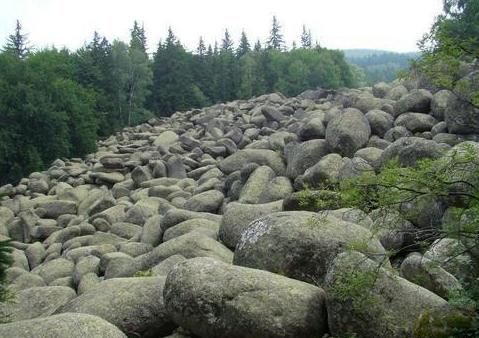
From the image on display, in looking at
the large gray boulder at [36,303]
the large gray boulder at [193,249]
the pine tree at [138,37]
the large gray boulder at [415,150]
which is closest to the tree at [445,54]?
the large gray boulder at [193,249]

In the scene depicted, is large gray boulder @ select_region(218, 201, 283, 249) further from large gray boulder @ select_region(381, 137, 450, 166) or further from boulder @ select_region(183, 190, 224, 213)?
boulder @ select_region(183, 190, 224, 213)

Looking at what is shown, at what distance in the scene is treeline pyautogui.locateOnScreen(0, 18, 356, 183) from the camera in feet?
191

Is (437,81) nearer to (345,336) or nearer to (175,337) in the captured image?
(345,336)

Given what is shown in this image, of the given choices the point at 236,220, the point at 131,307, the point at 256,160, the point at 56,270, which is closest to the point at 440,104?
the point at 256,160

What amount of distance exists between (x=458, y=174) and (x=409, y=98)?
1838 cm

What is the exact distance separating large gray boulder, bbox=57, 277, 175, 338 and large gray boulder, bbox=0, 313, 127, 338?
1.75 m

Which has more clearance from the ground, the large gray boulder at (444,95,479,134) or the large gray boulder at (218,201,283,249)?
the large gray boulder at (444,95,479,134)

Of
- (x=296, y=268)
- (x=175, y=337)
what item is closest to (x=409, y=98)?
(x=296, y=268)

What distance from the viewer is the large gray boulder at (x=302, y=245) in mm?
11016

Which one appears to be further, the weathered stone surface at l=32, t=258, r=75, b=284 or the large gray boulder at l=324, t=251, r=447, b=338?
the weathered stone surface at l=32, t=258, r=75, b=284

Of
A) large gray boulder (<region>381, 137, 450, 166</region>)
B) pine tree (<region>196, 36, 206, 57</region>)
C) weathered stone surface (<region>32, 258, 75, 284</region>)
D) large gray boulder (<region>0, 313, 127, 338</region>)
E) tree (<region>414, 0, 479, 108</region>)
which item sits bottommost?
weathered stone surface (<region>32, 258, 75, 284</region>)

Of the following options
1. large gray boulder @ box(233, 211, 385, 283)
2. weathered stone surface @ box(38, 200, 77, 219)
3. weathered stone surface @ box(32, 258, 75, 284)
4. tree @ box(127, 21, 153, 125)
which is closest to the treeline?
tree @ box(127, 21, 153, 125)

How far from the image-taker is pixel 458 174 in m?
9.32

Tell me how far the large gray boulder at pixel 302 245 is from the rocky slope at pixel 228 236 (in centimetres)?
2
